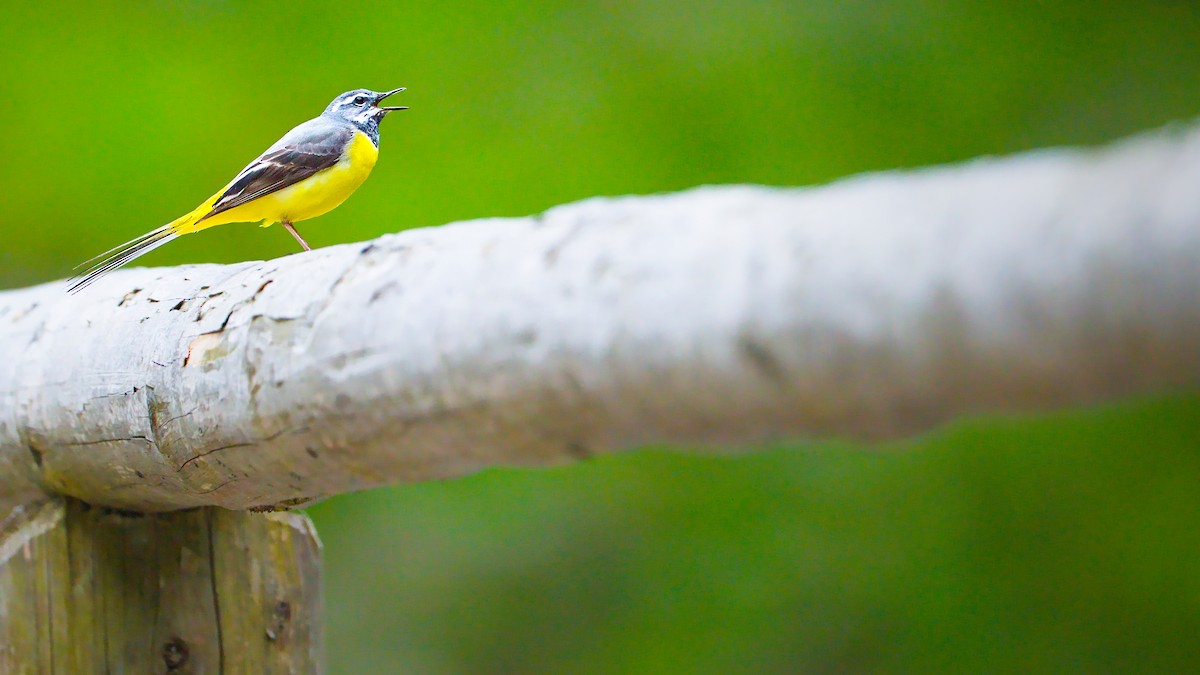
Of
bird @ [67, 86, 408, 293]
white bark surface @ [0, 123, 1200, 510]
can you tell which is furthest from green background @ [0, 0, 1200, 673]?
white bark surface @ [0, 123, 1200, 510]

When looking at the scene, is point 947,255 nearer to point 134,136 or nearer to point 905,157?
point 905,157

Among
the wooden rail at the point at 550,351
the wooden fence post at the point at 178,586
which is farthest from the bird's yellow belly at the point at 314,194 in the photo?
the wooden fence post at the point at 178,586

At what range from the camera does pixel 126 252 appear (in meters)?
1.36

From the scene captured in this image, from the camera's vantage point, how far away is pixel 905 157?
3.01m

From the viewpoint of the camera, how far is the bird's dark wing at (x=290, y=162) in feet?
5.03

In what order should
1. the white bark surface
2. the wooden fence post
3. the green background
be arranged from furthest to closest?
the green background, the wooden fence post, the white bark surface

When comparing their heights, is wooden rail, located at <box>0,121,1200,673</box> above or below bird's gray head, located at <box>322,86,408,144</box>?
below

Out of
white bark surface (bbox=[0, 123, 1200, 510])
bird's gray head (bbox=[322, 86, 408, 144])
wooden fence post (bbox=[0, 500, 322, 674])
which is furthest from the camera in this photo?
bird's gray head (bbox=[322, 86, 408, 144])

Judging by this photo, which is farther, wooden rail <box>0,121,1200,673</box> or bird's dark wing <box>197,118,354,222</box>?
bird's dark wing <box>197,118,354,222</box>

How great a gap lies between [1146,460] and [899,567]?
77 cm

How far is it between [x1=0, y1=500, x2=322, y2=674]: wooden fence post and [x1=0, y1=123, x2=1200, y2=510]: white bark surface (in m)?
0.23

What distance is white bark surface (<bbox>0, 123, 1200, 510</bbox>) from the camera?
48cm

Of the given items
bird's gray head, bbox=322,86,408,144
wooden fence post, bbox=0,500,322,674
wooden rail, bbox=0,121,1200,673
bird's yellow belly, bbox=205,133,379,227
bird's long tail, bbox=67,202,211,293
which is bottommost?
wooden fence post, bbox=0,500,322,674

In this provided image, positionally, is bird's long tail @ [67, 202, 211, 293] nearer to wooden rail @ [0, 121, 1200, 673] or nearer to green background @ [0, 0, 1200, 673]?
wooden rail @ [0, 121, 1200, 673]
